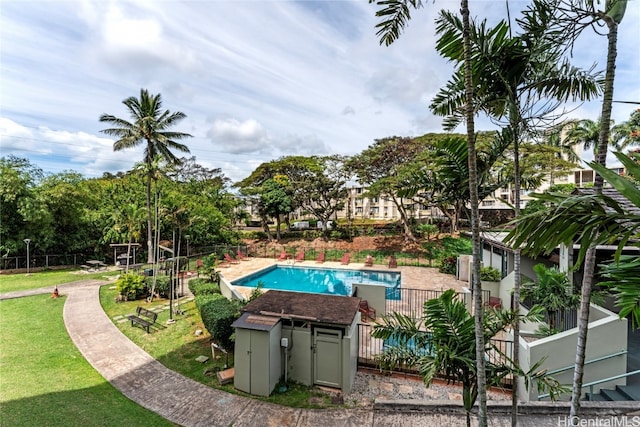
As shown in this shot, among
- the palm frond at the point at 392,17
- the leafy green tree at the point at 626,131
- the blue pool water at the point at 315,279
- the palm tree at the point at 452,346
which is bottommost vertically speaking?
the blue pool water at the point at 315,279

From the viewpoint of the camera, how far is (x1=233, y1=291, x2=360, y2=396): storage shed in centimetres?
661

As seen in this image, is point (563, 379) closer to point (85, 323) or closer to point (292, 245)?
point (85, 323)

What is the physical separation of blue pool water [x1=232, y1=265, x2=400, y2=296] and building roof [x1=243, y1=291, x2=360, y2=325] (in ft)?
30.3

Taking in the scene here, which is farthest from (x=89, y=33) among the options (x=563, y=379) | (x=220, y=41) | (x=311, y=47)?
(x=563, y=379)

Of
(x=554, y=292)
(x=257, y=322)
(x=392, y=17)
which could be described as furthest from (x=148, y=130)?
(x=554, y=292)

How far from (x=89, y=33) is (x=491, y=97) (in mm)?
11869

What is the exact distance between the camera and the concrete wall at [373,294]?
1141cm

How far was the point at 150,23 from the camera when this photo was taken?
301 inches

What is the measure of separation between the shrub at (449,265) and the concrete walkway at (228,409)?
43.1 ft

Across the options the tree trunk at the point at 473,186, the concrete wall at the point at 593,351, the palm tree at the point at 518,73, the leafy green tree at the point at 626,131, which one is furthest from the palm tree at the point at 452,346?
the leafy green tree at the point at 626,131

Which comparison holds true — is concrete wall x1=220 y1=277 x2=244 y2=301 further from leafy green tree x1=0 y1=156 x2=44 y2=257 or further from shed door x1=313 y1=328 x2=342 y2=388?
leafy green tree x1=0 y1=156 x2=44 y2=257

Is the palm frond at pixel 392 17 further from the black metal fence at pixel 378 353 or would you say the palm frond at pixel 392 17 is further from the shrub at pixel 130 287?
the shrub at pixel 130 287

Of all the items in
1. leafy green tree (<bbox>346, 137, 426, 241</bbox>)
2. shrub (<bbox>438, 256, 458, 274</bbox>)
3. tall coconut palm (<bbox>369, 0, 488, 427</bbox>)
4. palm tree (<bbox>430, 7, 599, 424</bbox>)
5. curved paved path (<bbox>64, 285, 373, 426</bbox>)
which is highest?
leafy green tree (<bbox>346, 137, 426, 241</bbox>)

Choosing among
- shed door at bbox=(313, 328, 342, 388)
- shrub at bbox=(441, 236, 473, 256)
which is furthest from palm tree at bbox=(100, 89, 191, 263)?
shrub at bbox=(441, 236, 473, 256)
